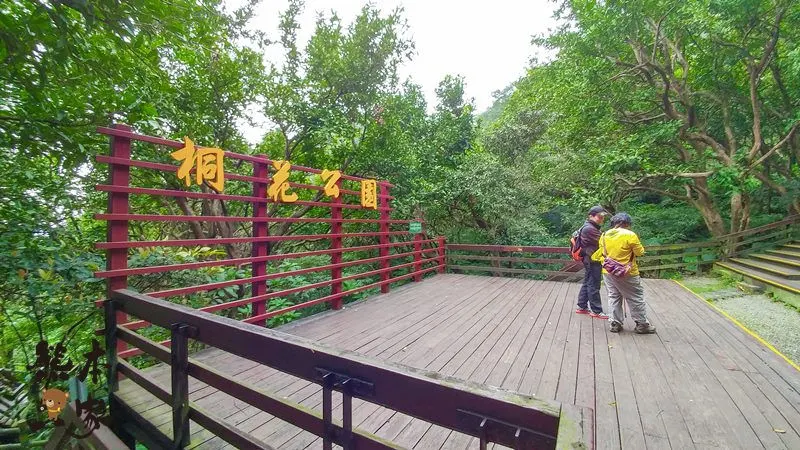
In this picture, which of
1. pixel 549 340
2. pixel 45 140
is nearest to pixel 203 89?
pixel 45 140

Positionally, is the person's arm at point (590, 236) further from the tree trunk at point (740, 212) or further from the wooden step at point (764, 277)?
the tree trunk at point (740, 212)

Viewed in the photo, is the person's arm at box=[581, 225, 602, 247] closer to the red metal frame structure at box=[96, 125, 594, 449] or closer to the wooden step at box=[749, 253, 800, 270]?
the red metal frame structure at box=[96, 125, 594, 449]

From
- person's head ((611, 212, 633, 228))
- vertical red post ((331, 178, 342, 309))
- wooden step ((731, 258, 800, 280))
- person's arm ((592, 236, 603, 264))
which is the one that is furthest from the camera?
wooden step ((731, 258, 800, 280))

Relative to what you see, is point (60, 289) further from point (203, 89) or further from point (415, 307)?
point (203, 89)

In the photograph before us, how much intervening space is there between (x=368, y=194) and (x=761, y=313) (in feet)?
20.7

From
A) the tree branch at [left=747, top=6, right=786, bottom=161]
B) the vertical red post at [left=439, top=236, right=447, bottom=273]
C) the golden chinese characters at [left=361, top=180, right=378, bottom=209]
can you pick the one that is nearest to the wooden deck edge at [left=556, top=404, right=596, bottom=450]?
the golden chinese characters at [left=361, top=180, right=378, bottom=209]

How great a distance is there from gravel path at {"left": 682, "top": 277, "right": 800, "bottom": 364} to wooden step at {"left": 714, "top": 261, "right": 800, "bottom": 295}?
293 millimetres

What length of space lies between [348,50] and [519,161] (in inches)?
249

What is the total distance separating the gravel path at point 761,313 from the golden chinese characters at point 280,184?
17.4 ft

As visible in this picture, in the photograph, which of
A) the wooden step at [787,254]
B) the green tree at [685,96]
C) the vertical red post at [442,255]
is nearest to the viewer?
the green tree at [685,96]

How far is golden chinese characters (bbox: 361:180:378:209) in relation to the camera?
5227 mm

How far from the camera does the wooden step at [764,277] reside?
5.82m

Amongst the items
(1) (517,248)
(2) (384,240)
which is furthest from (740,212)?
(2) (384,240)

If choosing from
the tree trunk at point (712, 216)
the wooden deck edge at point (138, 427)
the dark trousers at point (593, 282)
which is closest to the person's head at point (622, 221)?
the dark trousers at point (593, 282)
